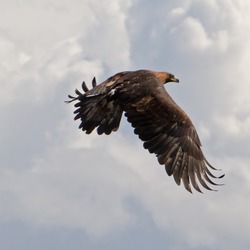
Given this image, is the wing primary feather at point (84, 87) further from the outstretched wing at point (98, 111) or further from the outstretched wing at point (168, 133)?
the outstretched wing at point (168, 133)

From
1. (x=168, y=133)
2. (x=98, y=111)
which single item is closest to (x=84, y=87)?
(x=98, y=111)

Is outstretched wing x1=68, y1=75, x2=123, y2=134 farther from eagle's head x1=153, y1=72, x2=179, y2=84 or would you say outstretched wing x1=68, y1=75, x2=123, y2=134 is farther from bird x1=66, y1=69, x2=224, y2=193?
eagle's head x1=153, y1=72, x2=179, y2=84

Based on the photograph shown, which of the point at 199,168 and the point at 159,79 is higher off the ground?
the point at 159,79

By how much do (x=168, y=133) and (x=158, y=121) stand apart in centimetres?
34

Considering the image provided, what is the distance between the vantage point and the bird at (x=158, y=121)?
83.3 ft

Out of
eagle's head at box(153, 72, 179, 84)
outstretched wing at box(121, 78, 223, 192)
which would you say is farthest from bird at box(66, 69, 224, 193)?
eagle's head at box(153, 72, 179, 84)

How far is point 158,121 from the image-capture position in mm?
25609

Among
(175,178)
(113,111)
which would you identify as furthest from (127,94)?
(175,178)

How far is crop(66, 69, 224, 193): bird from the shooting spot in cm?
2539

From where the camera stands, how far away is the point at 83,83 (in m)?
26.7

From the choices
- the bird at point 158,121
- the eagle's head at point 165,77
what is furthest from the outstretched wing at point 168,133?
the eagle's head at point 165,77

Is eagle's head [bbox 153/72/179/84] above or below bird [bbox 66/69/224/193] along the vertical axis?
above

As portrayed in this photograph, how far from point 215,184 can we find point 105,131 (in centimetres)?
310

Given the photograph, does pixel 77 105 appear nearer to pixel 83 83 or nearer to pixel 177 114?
pixel 83 83
